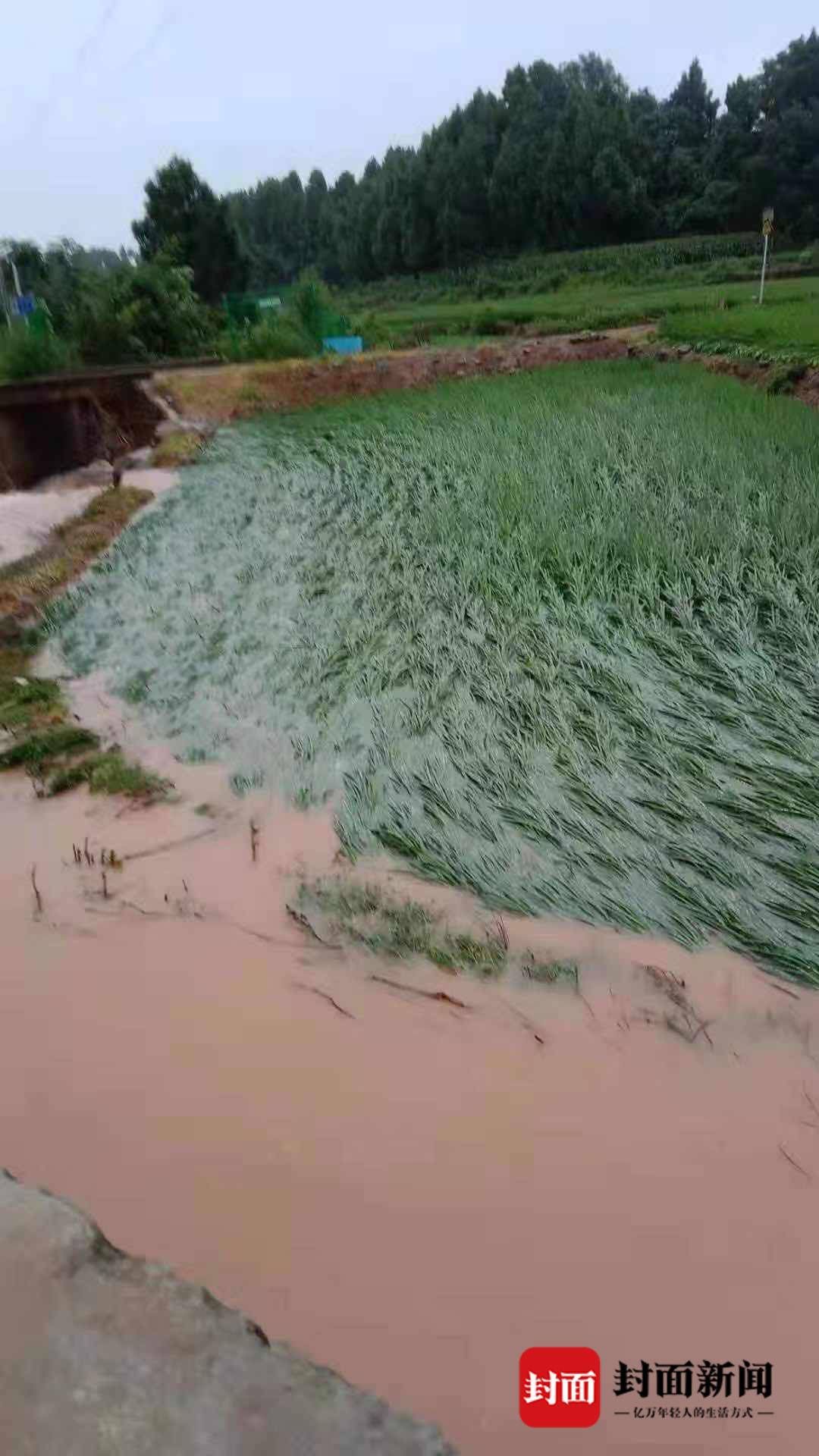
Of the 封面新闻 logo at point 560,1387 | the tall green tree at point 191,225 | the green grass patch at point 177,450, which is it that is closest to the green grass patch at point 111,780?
the 封面新闻 logo at point 560,1387

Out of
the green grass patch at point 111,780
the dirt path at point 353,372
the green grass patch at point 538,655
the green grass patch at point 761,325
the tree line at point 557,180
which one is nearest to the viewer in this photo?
the green grass patch at point 538,655

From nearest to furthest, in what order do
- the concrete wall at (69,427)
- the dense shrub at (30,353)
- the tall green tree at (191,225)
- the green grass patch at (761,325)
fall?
the green grass patch at (761,325) < the concrete wall at (69,427) < the dense shrub at (30,353) < the tall green tree at (191,225)

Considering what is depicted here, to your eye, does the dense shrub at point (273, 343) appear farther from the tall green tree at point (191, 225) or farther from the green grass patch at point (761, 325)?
the tall green tree at point (191, 225)

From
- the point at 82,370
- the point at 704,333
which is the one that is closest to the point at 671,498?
the point at 704,333

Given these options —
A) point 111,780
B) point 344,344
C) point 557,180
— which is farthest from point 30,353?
point 557,180

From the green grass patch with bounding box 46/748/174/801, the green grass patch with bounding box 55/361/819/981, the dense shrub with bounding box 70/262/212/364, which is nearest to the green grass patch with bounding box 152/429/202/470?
the green grass patch with bounding box 55/361/819/981

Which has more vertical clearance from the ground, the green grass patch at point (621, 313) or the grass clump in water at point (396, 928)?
the green grass patch at point (621, 313)

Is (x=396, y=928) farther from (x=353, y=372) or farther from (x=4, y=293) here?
(x=4, y=293)
